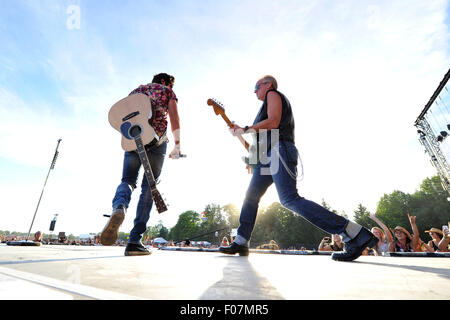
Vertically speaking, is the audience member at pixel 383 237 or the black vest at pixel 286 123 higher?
the black vest at pixel 286 123

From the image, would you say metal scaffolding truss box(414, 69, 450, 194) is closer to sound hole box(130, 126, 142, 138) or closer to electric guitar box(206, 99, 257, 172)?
electric guitar box(206, 99, 257, 172)

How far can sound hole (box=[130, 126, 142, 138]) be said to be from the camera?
2979 millimetres

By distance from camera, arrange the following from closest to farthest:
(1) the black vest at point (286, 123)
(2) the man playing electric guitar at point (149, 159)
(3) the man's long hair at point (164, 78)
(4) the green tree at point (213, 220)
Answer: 1. (2) the man playing electric guitar at point (149, 159)
2. (1) the black vest at point (286, 123)
3. (3) the man's long hair at point (164, 78)
4. (4) the green tree at point (213, 220)

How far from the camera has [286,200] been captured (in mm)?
2506

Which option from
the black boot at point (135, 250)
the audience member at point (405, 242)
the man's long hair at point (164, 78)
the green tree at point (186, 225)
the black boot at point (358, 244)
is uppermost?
the green tree at point (186, 225)

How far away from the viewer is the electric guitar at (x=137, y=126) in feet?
9.62

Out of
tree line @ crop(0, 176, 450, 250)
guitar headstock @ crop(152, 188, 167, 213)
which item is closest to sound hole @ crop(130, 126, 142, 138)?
guitar headstock @ crop(152, 188, 167, 213)

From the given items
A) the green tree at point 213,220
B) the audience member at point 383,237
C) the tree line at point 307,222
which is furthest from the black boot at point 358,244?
the green tree at point 213,220

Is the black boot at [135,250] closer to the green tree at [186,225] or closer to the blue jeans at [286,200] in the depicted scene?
the blue jeans at [286,200]

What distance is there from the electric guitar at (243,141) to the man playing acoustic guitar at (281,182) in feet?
0.49

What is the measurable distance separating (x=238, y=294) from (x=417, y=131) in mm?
21550

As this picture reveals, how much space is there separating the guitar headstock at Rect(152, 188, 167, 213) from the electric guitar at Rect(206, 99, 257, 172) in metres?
1.36

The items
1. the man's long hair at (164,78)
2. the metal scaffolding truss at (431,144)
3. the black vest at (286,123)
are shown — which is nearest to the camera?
the black vest at (286,123)
